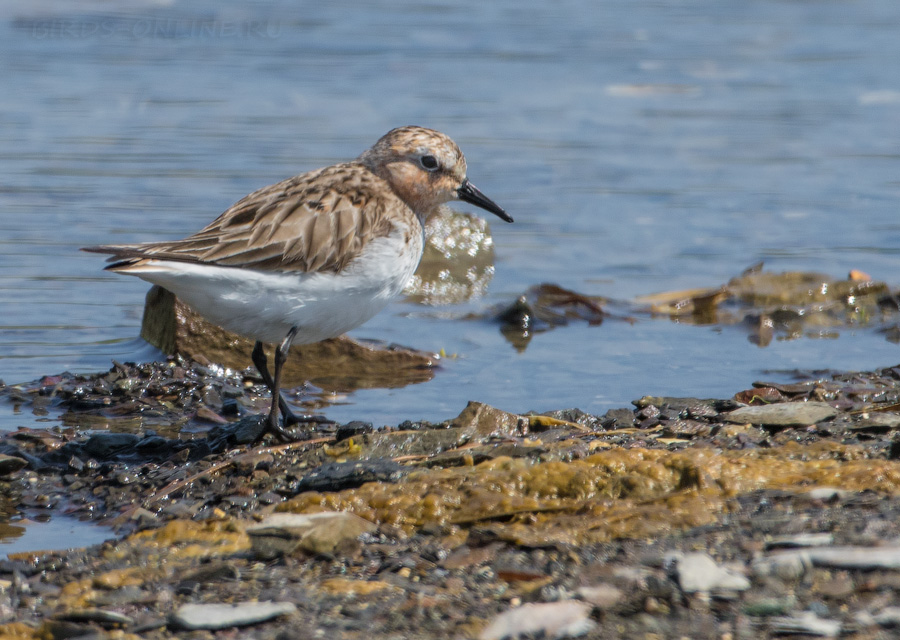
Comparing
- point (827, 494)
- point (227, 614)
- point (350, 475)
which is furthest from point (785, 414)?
point (227, 614)

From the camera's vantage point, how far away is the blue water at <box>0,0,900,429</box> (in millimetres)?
7645

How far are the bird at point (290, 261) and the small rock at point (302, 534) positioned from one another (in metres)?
1.42

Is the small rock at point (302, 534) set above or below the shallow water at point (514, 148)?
below

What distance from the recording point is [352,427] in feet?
17.2

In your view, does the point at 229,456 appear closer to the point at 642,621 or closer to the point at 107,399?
the point at 107,399

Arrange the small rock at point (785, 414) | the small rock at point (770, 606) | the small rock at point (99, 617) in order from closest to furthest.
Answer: the small rock at point (770, 606) → the small rock at point (99, 617) → the small rock at point (785, 414)

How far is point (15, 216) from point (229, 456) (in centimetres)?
609

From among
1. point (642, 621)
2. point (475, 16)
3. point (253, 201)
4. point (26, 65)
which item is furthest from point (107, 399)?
point (475, 16)

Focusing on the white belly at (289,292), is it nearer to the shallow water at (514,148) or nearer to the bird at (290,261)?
the bird at (290,261)

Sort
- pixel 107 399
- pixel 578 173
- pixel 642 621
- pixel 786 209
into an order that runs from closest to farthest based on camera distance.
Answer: pixel 642 621 → pixel 107 399 → pixel 786 209 → pixel 578 173

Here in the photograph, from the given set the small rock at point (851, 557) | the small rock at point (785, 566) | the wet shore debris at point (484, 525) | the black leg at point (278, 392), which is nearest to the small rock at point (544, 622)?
the wet shore debris at point (484, 525)

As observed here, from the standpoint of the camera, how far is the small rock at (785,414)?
498cm

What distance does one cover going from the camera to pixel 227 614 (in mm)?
3299

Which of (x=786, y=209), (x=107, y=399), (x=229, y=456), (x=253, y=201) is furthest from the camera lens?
(x=786, y=209)
